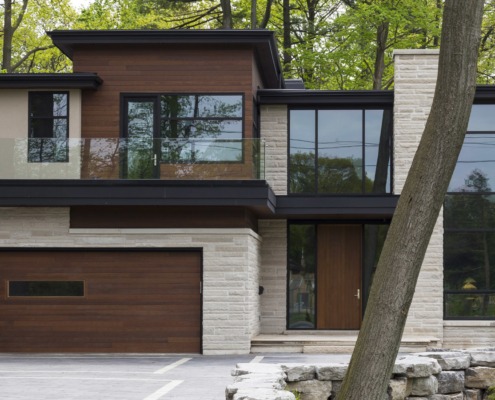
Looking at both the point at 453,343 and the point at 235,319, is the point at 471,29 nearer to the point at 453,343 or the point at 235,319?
the point at 235,319

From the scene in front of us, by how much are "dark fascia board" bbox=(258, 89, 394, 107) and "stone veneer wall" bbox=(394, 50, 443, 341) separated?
44 cm

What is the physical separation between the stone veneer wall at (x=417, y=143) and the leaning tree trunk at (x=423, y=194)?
16.8 meters

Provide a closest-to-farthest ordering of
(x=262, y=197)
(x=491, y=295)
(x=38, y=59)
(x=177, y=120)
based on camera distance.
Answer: (x=262, y=197), (x=177, y=120), (x=491, y=295), (x=38, y=59)

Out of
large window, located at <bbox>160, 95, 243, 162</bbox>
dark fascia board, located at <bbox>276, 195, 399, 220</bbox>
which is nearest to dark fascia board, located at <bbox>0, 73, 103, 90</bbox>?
large window, located at <bbox>160, 95, 243, 162</bbox>

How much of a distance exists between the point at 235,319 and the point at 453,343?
5.69 m

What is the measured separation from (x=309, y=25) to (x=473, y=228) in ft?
57.2

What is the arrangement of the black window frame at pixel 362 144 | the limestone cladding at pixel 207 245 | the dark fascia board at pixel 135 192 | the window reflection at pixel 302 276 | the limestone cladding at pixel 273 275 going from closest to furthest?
the dark fascia board at pixel 135 192
the limestone cladding at pixel 207 245
the black window frame at pixel 362 144
the limestone cladding at pixel 273 275
the window reflection at pixel 302 276

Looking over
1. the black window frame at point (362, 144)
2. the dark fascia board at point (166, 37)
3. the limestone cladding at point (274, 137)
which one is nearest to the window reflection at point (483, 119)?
the black window frame at point (362, 144)

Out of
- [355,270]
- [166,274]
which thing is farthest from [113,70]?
[355,270]

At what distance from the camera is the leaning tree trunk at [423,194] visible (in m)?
9.48

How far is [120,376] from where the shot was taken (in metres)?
18.2

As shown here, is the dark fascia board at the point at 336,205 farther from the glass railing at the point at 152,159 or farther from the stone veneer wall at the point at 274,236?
the glass railing at the point at 152,159

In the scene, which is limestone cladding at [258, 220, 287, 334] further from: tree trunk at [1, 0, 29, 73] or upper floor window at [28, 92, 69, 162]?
tree trunk at [1, 0, 29, 73]

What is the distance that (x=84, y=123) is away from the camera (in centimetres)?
2500
